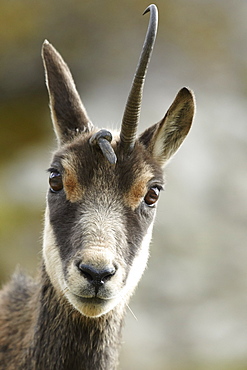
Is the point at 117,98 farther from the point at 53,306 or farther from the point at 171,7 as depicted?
the point at 53,306

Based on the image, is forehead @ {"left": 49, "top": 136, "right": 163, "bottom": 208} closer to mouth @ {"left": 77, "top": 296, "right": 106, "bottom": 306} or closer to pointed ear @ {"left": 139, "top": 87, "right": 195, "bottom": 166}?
pointed ear @ {"left": 139, "top": 87, "right": 195, "bottom": 166}

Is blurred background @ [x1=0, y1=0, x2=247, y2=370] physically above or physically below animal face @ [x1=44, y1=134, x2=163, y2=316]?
above

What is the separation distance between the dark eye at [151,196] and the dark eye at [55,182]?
82cm

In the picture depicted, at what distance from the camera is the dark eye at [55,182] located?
5.96 metres

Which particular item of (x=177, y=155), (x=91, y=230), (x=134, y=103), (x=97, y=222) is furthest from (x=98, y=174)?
(x=177, y=155)

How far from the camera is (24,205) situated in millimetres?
14875

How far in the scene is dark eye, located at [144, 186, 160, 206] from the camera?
19.9 feet

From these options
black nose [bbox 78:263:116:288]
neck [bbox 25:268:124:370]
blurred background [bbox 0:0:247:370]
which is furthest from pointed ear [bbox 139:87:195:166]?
blurred background [bbox 0:0:247:370]

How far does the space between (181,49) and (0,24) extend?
19.8 feet

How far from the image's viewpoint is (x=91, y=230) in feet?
17.8

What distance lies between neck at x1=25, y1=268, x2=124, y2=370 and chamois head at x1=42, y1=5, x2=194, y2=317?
19 centimetres

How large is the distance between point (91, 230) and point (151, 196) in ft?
3.02

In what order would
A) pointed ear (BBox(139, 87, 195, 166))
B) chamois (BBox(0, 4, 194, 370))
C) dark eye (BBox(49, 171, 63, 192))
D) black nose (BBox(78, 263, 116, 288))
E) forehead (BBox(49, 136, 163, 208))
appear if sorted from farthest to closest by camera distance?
pointed ear (BBox(139, 87, 195, 166)) → dark eye (BBox(49, 171, 63, 192)) → forehead (BBox(49, 136, 163, 208)) → chamois (BBox(0, 4, 194, 370)) → black nose (BBox(78, 263, 116, 288))

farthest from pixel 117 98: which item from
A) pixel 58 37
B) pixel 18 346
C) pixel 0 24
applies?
pixel 18 346
